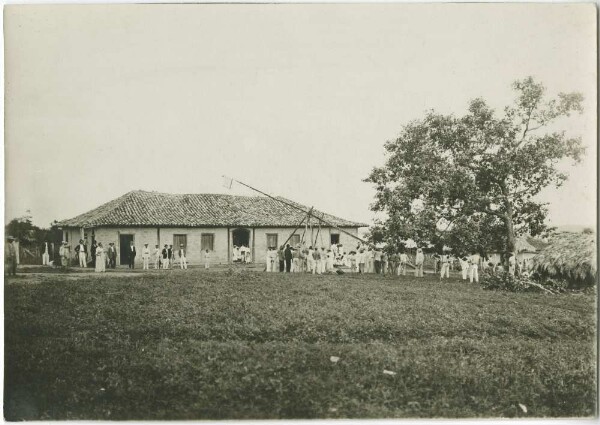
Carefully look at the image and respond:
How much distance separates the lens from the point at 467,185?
6.48 meters

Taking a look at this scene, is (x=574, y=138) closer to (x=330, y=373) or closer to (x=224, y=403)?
(x=330, y=373)

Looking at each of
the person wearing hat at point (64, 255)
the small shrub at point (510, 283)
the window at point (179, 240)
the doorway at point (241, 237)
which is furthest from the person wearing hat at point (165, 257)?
the small shrub at point (510, 283)

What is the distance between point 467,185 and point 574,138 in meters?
1.39

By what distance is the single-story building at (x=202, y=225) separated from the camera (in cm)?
603

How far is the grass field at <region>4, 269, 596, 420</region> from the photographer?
513 centimetres

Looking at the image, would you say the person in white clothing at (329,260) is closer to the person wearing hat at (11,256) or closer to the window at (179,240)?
the window at (179,240)

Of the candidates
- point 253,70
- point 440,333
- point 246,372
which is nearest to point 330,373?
point 246,372

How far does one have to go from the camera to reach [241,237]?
7176 mm

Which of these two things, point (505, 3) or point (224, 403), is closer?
point (224, 403)

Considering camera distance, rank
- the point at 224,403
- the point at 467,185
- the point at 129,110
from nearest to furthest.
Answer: the point at 224,403 < the point at 129,110 < the point at 467,185

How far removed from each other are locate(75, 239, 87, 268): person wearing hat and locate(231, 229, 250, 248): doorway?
2.05m

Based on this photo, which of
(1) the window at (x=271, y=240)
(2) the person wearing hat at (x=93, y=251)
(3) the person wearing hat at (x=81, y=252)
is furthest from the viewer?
(1) the window at (x=271, y=240)


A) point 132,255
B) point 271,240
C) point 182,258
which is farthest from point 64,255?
point 271,240

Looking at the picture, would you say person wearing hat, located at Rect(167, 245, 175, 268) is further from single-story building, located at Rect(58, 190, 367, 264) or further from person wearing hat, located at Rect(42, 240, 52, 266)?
person wearing hat, located at Rect(42, 240, 52, 266)
